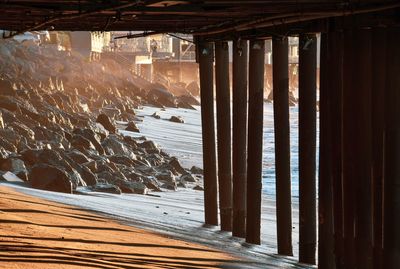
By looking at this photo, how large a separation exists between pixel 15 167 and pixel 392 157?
30.3 ft

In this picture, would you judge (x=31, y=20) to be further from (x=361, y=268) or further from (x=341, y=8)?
(x=361, y=268)

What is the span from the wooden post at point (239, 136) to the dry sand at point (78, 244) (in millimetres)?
2823

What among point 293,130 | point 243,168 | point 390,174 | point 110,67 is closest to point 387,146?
point 390,174

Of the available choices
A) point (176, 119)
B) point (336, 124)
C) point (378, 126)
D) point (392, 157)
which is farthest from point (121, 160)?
point (176, 119)

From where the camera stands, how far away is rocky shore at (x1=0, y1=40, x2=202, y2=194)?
18719mm

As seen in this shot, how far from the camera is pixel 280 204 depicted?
1398 centimetres

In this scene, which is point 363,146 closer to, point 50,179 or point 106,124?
point 50,179

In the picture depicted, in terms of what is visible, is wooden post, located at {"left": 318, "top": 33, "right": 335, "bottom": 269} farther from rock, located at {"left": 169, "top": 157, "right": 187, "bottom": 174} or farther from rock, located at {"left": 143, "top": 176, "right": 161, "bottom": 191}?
rock, located at {"left": 169, "top": 157, "right": 187, "bottom": 174}

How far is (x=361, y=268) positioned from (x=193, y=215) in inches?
253

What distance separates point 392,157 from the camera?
1093 cm

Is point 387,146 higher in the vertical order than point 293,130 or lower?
higher

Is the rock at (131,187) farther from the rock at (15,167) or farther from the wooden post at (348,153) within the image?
the wooden post at (348,153)

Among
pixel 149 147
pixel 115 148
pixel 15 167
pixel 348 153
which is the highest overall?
pixel 348 153

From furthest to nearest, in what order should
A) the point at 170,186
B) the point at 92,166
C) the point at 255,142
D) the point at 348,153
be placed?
the point at 170,186 → the point at 92,166 → the point at 255,142 → the point at 348,153
